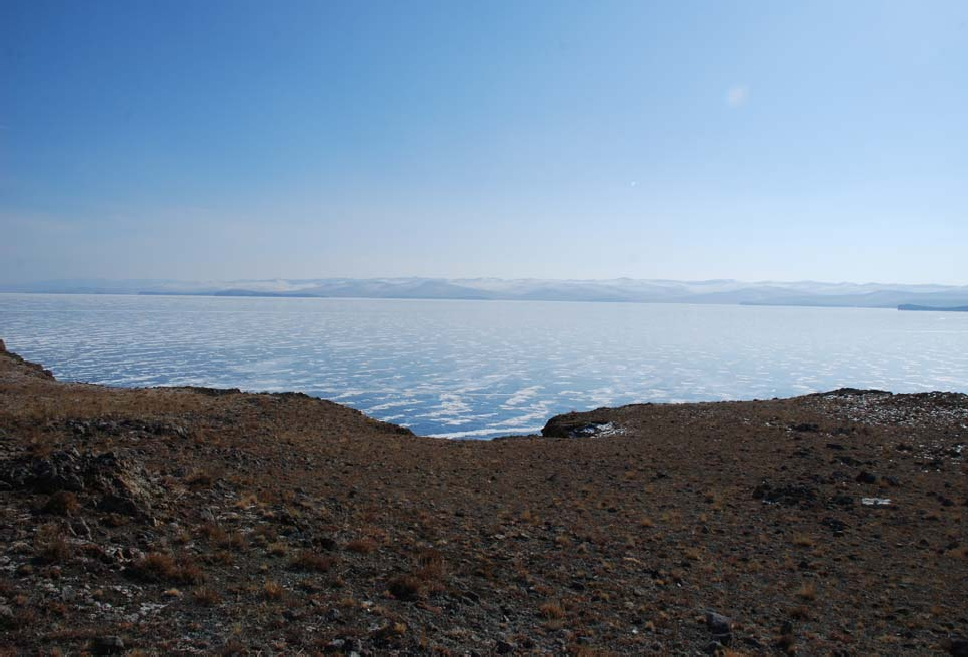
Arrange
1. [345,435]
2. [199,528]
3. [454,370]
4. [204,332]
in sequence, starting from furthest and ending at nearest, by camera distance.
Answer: [204,332] → [454,370] → [345,435] → [199,528]

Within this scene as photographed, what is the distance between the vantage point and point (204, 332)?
288ft

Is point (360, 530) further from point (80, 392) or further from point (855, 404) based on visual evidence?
point (855, 404)

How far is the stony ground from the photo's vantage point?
25.5 ft

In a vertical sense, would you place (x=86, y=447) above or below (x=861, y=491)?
above

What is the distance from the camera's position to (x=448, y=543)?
1157 centimetres

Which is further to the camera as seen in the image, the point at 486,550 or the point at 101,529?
the point at 486,550

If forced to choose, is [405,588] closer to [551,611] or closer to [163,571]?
[551,611]

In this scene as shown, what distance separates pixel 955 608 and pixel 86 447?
65.6 feet

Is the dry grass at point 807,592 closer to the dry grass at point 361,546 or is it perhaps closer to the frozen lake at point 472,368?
the dry grass at point 361,546

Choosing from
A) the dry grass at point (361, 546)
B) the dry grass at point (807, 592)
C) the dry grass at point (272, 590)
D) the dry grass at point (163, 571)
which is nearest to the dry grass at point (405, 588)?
the dry grass at point (361, 546)

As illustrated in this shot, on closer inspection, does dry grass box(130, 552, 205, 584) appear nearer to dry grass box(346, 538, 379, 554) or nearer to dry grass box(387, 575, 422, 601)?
dry grass box(346, 538, 379, 554)

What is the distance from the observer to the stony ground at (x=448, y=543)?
25.5 ft

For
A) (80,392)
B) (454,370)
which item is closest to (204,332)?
(454,370)

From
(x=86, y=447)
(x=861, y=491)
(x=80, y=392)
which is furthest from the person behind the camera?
(x=80, y=392)
